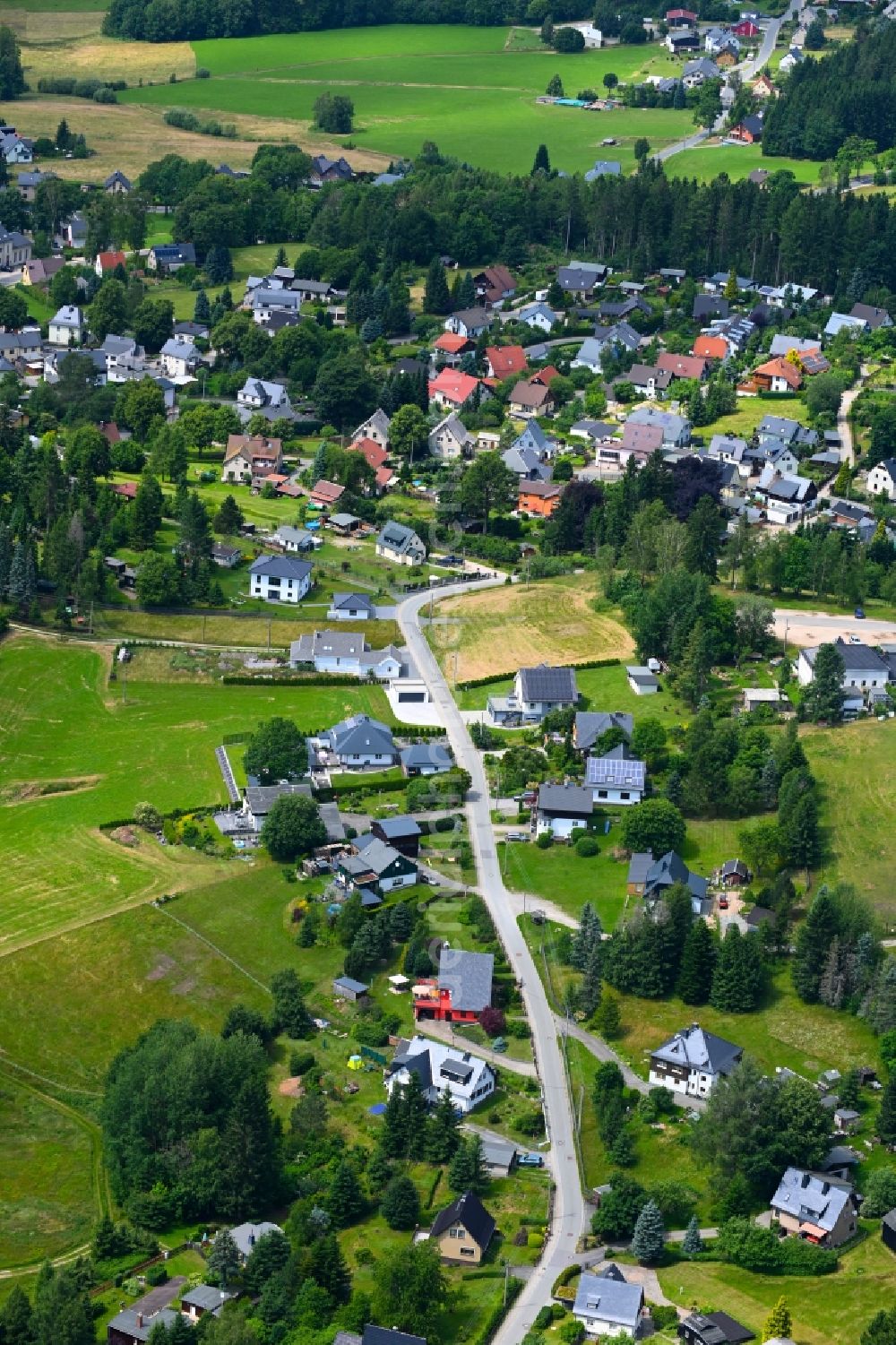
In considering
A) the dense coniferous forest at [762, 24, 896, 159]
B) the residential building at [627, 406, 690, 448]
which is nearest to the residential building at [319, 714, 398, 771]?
the residential building at [627, 406, 690, 448]

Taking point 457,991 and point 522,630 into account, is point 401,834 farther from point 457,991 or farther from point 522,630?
point 522,630

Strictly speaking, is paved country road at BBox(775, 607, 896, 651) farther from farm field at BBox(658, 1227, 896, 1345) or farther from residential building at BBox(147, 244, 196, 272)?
residential building at BBox(147, 244, 196, 272)

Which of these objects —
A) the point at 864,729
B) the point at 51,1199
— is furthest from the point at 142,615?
the point at 51,1199

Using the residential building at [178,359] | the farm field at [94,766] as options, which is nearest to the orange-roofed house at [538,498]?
the farm field at [94,766]

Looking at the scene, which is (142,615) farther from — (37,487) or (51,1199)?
(51,1199)

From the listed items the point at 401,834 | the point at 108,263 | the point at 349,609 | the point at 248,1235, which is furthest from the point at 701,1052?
the point at 108,263
